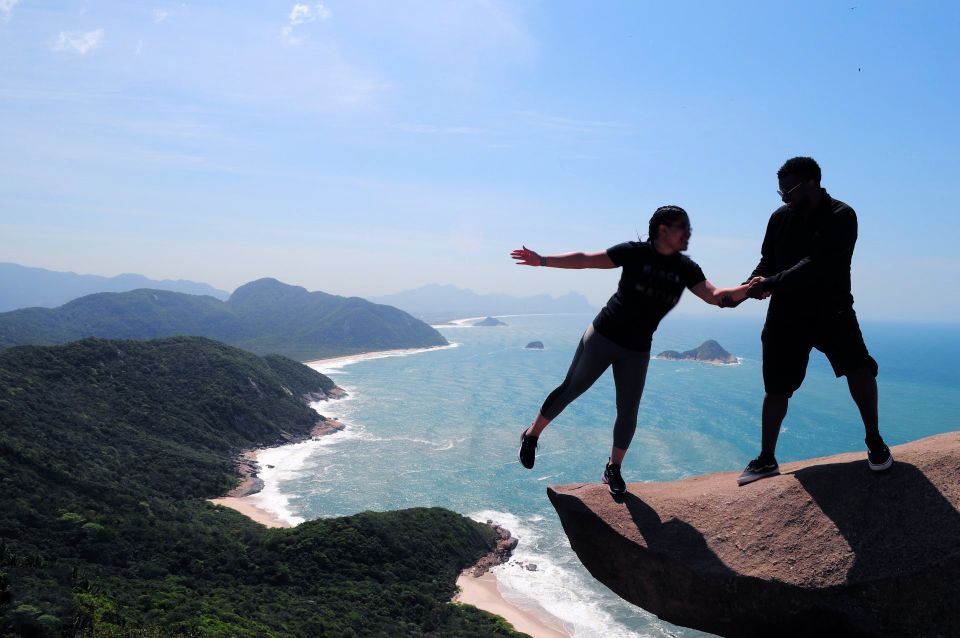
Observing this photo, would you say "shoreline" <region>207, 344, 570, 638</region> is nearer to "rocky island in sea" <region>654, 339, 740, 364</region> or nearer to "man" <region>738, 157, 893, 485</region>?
"man" <region>738, 157, 893, 485</region>

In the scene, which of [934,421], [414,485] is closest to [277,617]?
[414,485]

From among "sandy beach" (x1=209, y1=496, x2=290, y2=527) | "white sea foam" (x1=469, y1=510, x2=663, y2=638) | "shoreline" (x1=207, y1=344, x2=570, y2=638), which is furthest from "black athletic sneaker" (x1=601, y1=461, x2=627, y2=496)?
"sandy beach" (x1=209, y1=496, x2=290, y2=527)

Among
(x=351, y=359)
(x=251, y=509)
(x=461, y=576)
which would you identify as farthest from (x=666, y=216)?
(x=351, y=359)

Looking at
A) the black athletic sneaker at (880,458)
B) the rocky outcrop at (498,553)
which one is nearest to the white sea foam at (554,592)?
the rocky outcrop at (498,553)

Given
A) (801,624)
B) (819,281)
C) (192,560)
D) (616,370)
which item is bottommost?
(192,560)

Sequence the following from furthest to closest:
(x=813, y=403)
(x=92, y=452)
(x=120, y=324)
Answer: (x=120, y=324) < (x=813, y=403) < (x=92, y=452)

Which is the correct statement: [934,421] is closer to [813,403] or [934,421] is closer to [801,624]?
[813,403]
